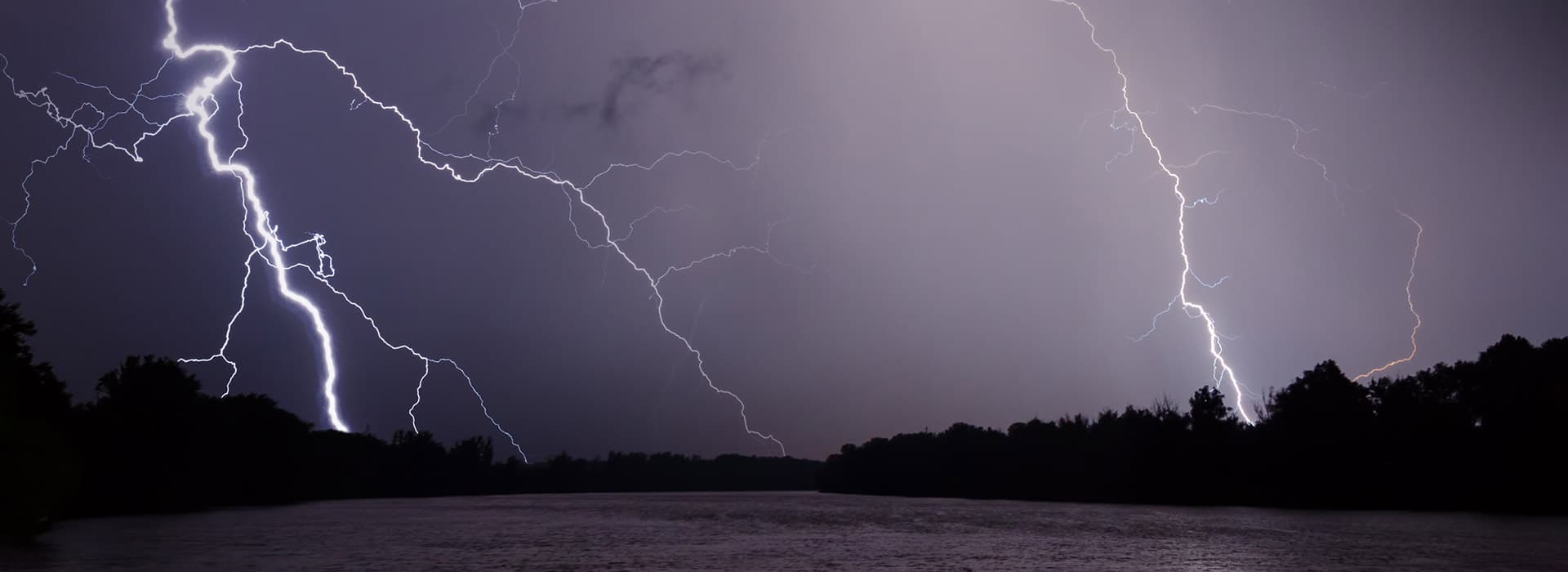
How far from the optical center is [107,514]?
61.5 meters

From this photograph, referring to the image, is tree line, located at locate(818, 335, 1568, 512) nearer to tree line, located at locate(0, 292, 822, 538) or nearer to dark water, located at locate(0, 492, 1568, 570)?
dark water, located at locate(0, 492, 1568, 570)

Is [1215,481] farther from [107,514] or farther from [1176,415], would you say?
[107,514]

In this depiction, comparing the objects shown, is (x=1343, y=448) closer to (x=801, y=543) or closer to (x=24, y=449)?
(x=801, y=543)

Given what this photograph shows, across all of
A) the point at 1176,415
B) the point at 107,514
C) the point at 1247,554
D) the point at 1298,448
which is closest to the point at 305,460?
the point at 107,514

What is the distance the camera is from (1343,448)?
70625 millimetres

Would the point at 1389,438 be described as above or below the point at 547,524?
above

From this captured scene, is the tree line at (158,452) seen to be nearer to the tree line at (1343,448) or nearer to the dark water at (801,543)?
the dark water at (801,543)

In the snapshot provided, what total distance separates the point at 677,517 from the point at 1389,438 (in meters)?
46.3

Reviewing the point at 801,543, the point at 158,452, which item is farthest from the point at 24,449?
the point at 158,452

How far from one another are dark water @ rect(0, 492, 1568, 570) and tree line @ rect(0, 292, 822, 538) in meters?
2.51

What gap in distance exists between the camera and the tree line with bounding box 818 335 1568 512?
56938 millimetres

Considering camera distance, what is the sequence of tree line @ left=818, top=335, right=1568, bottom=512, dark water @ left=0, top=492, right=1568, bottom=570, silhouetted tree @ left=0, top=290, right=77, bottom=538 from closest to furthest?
1. dark water @ left=0, top=492, right=1568, bottom=570
2. silhouetted tree @ left=0, top=290, right=77, bottom=538
3. tree line @ left=818, top=335, right=1568, bottom=512

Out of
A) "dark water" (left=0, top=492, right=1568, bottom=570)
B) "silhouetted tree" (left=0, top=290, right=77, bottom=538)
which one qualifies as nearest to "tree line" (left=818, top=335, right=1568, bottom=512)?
"dark water" (left=0, top=492, right=1568, bottom=570)

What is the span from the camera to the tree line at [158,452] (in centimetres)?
3209
